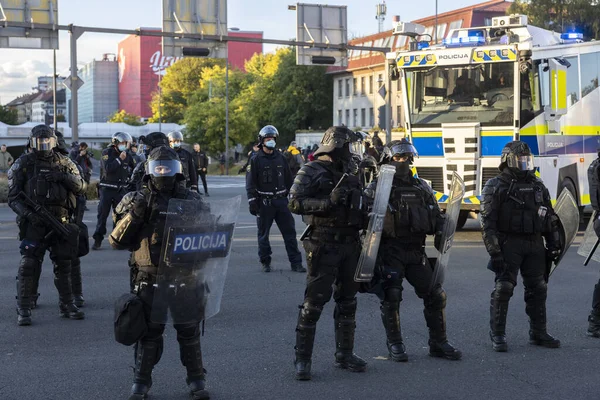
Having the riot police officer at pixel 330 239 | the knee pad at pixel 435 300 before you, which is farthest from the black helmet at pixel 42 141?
the knee pad at pixel 435 300

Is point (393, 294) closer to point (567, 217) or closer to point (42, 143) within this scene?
point (567, 217)

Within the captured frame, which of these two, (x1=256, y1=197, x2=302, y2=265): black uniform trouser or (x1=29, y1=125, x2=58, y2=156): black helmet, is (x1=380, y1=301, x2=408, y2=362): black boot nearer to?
(x1=29, y1=125, x2=58, y2=156): black helmet

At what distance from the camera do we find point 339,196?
20.4 ft

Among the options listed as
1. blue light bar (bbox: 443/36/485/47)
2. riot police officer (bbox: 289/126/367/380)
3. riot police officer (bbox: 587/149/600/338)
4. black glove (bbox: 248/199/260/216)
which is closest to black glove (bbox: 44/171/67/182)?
riot police officer (bbox: 289/126/367/380)

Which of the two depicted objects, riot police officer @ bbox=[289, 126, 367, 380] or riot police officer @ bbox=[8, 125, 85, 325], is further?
riot police officer @ bbox=[8, 125, 85, 325]

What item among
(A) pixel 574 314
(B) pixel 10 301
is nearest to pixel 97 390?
(B) pixel 10 301

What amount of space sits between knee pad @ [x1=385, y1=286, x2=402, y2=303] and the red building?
13360 cm

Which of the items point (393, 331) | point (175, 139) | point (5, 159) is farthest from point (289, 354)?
point (5, 159)

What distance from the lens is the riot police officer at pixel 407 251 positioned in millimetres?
6836

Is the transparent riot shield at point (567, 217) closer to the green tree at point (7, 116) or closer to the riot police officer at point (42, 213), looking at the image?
the riot police officer at point (42, 213)

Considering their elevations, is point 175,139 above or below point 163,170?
above

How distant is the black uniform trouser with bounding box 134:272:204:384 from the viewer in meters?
5.67

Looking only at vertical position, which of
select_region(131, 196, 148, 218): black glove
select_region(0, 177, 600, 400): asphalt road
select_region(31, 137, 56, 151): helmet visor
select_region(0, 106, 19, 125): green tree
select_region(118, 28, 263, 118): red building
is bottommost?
select_region(0, 177, 600, 400): asphalt road

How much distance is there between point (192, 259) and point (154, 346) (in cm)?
64
